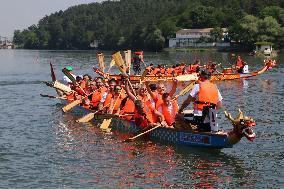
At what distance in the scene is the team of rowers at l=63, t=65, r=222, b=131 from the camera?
1658 cm

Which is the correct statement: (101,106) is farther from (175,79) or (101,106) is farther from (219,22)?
(219,22)

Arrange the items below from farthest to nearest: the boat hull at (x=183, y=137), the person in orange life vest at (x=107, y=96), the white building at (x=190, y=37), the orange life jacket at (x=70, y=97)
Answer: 1. the white building at (x=190, y=37)
2. the orange life jacket at (x=70, y=97)
3. the person in orange life vest at (x=107, y=96)
4. the boat hull at (x=183, y=137)

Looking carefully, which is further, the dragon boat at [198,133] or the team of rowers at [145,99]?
the team of rowers at [145,99]

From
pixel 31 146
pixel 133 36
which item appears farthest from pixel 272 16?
pixel 31 146

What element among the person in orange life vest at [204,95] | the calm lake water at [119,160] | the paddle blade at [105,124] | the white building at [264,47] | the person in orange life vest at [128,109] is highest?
the person in orange life vest at [204,95]

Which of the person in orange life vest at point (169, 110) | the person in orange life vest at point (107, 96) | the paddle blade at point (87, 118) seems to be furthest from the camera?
the paddle blade at point (87, 118)

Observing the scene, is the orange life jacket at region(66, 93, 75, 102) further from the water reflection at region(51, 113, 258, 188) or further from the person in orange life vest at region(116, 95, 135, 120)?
the water reflection at region(51, 113, 258, 188)

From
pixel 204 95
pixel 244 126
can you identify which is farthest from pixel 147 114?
pixel 244 126

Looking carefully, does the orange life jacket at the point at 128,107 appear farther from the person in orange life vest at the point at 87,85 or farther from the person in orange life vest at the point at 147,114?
the person in orange life vest at the point at 87,85

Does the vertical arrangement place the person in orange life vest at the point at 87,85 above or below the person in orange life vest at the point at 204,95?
below

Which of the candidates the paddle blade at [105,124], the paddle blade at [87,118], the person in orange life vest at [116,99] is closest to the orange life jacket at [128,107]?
the person in orange life vest at [116,99]

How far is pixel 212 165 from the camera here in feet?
54.7

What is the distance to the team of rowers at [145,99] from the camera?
16578mm

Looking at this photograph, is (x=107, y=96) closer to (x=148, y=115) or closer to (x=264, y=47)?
(x=148, y=115)
